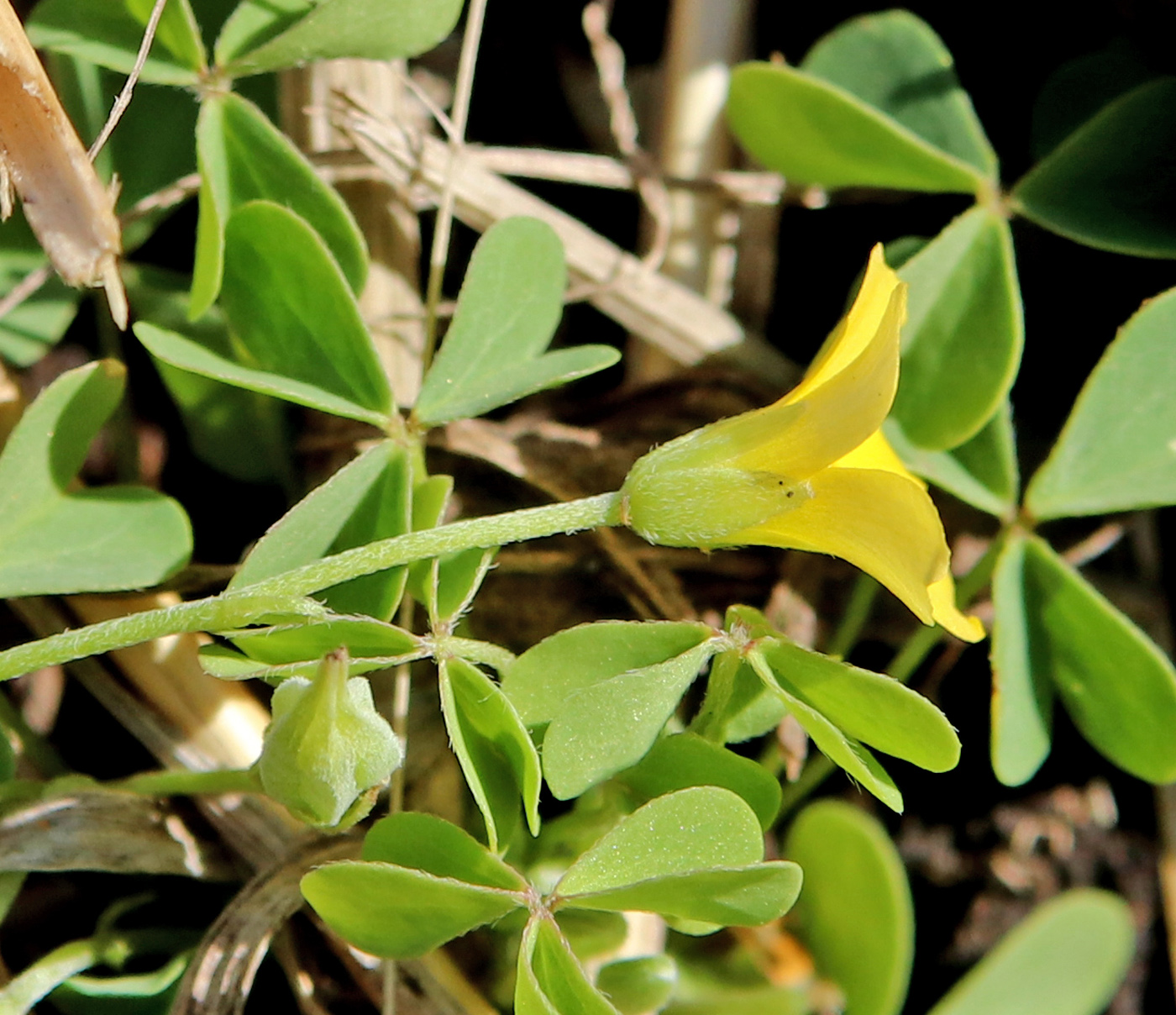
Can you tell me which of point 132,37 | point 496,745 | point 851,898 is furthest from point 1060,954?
point 132,37

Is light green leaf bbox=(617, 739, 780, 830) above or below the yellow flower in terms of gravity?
below

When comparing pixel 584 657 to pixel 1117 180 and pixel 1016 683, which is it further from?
pixel 1117 180

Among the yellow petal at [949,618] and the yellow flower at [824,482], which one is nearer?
the yellow flower at [824,482]

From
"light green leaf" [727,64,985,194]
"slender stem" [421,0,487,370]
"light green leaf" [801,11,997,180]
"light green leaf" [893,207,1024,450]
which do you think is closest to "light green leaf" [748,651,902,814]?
"light green leaf" [893,207,1024,450]

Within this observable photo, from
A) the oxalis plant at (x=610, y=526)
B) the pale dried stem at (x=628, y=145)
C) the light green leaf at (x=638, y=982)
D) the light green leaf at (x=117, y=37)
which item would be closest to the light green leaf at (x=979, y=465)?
the oxalis plant at (x=610, y=526)

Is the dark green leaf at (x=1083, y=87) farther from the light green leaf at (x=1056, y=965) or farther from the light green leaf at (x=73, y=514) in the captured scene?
the light green leaf at (x=73, y=514)

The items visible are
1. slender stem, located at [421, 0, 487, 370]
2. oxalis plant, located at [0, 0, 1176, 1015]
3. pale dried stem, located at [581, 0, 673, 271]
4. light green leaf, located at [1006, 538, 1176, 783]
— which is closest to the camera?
oxalis plant, located at [0, 0, 1176, 1015]

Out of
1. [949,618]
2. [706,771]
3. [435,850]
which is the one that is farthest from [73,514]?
[949,618]

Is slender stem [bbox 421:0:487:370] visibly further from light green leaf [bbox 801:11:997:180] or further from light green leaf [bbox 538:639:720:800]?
light green leaf [bbox 538:639:720:800]
